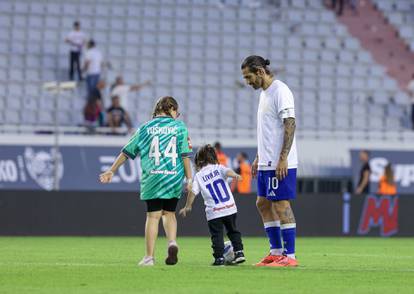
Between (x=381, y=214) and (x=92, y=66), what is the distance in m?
8.25

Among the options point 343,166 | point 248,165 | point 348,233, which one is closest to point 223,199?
point 348,233

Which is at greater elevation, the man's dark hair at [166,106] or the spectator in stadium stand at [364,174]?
the man's dark hair at [166,106]

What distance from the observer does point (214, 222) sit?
44.2ft

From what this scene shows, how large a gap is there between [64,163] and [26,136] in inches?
40.6

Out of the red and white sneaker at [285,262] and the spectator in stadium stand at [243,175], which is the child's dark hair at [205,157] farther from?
the spectator in stadium stand at [243,175]

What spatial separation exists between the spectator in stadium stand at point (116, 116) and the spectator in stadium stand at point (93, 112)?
460 millimetres

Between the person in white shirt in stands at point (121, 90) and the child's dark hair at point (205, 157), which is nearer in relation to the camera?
the child's dark hair at point (205, 157)

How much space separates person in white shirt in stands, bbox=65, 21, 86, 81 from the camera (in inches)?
1188

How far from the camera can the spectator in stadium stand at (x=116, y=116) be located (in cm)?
2811

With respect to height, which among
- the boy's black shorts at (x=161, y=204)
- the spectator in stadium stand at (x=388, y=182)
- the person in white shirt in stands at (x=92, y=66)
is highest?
the person in white shirt in stands at (x=92, y=66)

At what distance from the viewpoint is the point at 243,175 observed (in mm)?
26656

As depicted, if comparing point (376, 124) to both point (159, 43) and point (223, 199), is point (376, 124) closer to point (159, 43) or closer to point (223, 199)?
point (159, 43)

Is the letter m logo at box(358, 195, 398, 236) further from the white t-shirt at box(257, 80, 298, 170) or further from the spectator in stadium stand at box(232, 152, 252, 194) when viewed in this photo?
the white t-shirt at box(257, 80, 298, 170)

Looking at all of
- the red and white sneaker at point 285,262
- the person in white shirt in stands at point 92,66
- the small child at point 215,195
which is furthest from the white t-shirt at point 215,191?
the person in white shirt in stands at point 92,66
